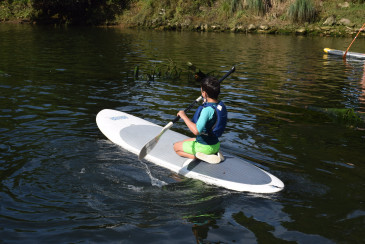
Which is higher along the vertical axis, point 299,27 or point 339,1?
point 339,1

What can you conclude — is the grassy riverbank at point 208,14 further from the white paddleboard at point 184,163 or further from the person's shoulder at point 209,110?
the person's shoulder at point 209,110

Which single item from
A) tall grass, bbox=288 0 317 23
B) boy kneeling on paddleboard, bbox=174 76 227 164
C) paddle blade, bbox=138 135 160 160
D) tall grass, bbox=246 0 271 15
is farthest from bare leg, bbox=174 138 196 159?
tall grass, bbox=246 0 271 15

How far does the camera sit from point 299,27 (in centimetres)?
2817

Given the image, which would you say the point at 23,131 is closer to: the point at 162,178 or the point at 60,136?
the point at 60,136

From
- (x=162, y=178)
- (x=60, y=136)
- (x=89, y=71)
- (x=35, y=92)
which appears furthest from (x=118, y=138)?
(x=89, y=71)

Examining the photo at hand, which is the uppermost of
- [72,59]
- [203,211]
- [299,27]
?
[299,27]

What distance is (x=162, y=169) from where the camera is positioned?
5773 mm

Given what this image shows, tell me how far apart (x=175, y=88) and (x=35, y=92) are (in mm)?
3892

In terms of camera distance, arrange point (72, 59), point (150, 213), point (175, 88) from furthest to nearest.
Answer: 1. point (72, 59)
2. point (175, 88)
3. point (150, 213)

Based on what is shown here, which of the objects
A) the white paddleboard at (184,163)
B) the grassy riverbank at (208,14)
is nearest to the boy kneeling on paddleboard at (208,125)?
the white paddleboard at (184,163)

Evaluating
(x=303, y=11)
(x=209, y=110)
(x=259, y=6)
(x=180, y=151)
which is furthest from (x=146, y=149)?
(x=259, y=6)

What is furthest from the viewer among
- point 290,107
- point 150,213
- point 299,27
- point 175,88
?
point 299,27

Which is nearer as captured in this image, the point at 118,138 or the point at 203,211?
the point at 203,211

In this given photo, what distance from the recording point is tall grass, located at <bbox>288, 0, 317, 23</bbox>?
91.5 feet
